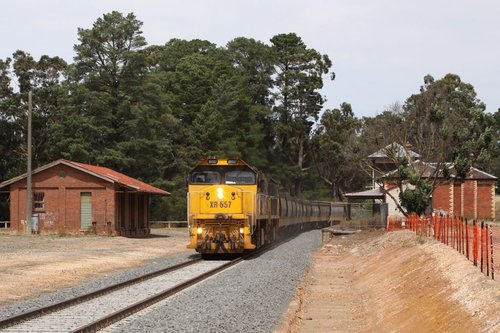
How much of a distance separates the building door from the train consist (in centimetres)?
1984

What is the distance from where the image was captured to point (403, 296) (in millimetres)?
14617

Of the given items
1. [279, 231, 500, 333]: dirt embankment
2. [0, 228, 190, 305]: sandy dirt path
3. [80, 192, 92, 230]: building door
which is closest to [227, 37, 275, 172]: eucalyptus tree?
[80, 192, 92, 230]: building door

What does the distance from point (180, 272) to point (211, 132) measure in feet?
202

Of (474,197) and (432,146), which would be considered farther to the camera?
(474,197)

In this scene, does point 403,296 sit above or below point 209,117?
below

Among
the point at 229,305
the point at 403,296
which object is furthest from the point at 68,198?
the point at 403,296

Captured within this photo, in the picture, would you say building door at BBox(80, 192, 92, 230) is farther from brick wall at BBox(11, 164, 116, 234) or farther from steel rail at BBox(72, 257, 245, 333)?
steel rail at BBox(72, 257, 245, 333)

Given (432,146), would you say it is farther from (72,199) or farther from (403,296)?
(403,296)

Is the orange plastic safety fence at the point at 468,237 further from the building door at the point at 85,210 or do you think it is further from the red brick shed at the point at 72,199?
the building door at the point at 85,210

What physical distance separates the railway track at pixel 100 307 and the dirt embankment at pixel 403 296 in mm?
2913

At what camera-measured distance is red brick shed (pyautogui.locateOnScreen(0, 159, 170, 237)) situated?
151ft

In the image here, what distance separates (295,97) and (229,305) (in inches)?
3294

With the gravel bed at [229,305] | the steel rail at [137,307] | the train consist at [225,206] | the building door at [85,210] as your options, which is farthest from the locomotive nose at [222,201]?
the building door at [85,210]

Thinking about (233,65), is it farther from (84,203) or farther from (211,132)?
(84,203)
